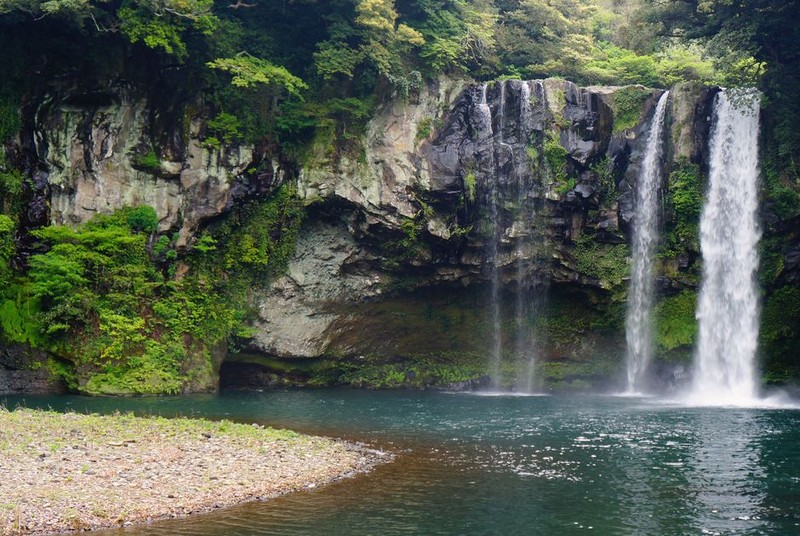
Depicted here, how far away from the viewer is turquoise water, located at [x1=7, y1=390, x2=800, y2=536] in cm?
962

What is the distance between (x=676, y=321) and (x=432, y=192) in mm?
9186

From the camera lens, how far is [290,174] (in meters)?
26.8

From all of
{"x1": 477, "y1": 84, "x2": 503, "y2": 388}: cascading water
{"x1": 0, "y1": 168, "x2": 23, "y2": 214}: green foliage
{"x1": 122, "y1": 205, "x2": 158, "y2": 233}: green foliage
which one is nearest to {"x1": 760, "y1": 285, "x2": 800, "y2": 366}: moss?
{"x1": 477, "y1": 84, "x2": 503, "y2": 388}: cascading water

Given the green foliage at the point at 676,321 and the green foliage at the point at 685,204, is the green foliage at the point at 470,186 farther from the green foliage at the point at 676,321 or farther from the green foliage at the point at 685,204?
the green foliage at the point at 676,321

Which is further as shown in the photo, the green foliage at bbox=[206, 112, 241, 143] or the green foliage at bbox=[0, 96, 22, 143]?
the green foliage at bbox=[206, 112, 241, 143]

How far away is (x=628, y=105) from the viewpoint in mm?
26578

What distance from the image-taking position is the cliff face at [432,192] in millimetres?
25781

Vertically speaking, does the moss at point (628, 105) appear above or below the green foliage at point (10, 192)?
above

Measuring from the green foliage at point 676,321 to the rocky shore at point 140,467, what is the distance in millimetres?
15463

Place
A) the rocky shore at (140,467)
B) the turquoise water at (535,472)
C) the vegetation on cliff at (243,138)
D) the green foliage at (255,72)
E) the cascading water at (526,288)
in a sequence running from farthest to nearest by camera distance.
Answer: the cascading water at (526,288) < the green foliage at (255,72) < the vegetation on cliff at (243,138) < the turquoise water at (535,472) < the rocky shore at (140,467)

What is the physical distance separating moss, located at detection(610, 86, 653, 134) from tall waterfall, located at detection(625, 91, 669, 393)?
528 millimetres

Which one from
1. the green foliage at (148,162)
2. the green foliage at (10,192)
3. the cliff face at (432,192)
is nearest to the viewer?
the green foliage at (10,192)

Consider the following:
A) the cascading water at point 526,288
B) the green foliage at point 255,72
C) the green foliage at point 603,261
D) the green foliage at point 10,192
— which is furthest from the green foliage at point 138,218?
the green foliage at point 603,261

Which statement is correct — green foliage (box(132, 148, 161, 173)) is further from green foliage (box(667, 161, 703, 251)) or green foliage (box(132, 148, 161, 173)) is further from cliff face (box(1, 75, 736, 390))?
green foliage (box(667, 161, 703, 251))
